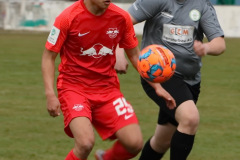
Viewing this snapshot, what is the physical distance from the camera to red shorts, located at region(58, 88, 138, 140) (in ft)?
18.6

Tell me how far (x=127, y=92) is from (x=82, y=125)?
5970mm

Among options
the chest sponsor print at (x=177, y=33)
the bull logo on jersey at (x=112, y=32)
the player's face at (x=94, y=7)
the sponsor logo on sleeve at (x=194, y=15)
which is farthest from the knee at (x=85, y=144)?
A: the sponsor logo on sleeve at (x=194, y=15)

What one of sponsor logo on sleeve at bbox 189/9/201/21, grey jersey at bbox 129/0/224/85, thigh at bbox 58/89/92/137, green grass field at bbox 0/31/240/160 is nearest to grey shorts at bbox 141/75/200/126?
grey jersey at bbox 129/0/224/85

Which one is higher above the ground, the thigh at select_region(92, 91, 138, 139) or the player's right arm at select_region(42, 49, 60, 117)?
the player's right arm at select_region(42, 49, 60, 117)

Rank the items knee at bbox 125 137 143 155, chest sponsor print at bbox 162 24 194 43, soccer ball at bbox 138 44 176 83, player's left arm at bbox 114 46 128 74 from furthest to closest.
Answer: chest sponsor print at bbox 162 24 194 43 < player's left arm at bbox 114 46 128 74 < knee at bbox 125 137 143 155 < soccer ball at bbox 138 44 176 83

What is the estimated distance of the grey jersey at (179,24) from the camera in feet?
19.6

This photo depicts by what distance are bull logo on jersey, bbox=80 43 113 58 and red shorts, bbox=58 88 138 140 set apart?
1.04 ft

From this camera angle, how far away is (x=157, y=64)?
550 cm

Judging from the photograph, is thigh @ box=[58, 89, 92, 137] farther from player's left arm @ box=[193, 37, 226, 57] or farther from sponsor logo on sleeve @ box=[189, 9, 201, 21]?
sponsor logo on sleeve @ box=[189, 9, 201, 21]

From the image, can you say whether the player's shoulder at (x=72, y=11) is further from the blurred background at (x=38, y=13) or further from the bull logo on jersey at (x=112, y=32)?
the blurred background at (x=38, y=13)

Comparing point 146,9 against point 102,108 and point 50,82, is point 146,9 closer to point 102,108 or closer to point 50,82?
point 102,108

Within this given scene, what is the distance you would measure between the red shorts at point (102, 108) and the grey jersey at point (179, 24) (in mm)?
655

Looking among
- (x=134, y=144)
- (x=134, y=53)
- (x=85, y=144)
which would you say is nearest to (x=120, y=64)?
(x=134, y=53)

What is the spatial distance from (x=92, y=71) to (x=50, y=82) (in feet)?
1.37
